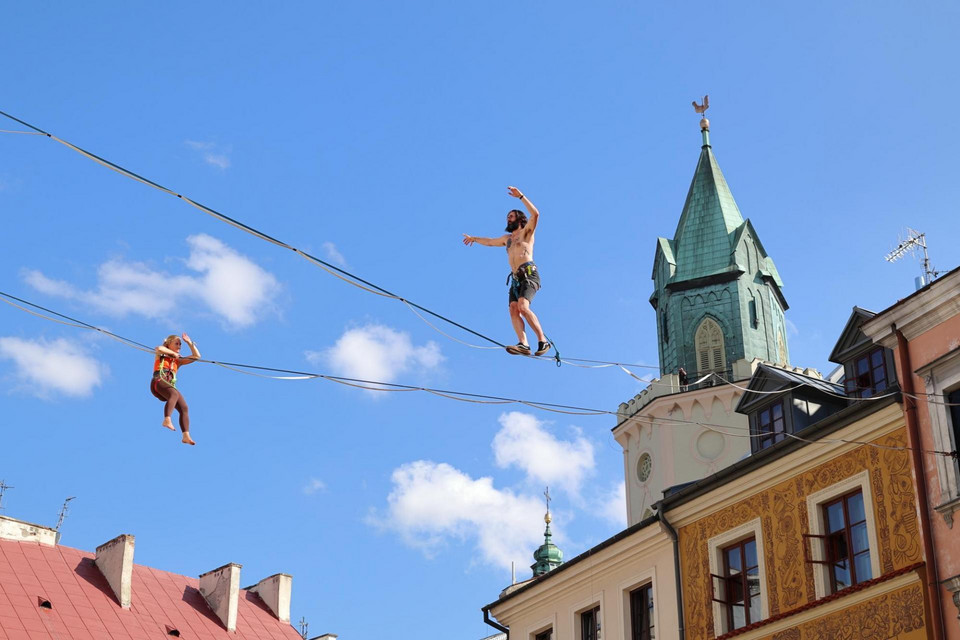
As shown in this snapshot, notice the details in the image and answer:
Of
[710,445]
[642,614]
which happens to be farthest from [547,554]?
[642,614]

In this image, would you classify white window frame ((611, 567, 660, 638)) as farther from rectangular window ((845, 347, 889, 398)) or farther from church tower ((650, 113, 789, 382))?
church tower ((650, 113, 789, 382))

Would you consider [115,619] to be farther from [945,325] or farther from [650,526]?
[945,325]

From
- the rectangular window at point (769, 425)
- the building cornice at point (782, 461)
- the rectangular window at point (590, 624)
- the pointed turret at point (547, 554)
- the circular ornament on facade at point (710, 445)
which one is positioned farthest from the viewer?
the pointed turret at point (547, 554)

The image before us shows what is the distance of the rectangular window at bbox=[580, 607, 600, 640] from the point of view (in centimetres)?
2677

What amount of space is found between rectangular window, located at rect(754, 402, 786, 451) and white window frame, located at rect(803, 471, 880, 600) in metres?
2.66

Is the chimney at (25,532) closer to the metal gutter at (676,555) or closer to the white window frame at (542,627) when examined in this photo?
the white window frame at (542,627)

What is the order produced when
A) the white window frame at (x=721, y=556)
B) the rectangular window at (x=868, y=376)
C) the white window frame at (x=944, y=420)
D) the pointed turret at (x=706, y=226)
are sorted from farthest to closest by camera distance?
1. the pointed turret at (x=706, y=226)
2. the rectangular window at (x=868, y=376)
3. the white window frame at (x=721, y=556)
4. the white window frame at (x=944, y=420)

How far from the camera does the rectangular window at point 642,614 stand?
1000 inches

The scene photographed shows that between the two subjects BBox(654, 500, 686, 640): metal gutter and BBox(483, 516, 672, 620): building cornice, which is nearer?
BBox(654, 500, 686, 640): metal gutter

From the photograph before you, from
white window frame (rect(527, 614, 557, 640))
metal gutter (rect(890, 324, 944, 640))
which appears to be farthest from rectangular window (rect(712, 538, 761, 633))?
white window frame (rect(527, 614, 557, 640))

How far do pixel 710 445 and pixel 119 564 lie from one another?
1973 centimetres

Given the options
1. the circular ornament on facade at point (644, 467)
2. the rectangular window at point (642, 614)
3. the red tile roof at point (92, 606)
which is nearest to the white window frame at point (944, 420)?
the rectangular window at point (642, 614)

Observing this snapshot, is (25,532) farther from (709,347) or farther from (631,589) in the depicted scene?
(709,347)

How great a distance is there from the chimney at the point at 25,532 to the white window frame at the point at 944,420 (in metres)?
27.2
